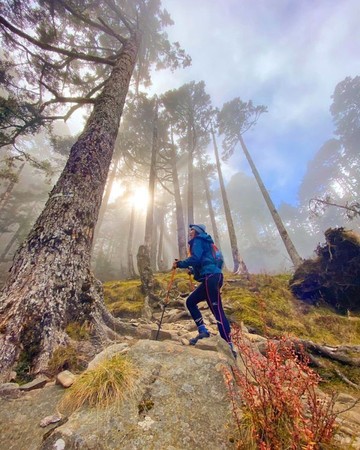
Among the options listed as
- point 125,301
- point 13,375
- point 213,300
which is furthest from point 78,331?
point 125,301

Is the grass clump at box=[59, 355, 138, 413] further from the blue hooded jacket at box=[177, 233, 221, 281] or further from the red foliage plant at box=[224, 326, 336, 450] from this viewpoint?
the blue hooded jacket at box=[177, 233, 221, 281]

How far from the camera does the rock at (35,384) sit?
2.21 metres

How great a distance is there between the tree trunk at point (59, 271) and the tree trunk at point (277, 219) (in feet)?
29.9

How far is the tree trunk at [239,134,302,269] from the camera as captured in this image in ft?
42.0

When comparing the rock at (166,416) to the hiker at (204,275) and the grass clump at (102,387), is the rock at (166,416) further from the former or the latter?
the hiker at (204,275)

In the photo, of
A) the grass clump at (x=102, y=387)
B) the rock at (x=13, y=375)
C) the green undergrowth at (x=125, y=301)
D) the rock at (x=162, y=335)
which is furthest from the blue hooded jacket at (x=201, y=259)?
the green undergrowth at (x=125, y=301)

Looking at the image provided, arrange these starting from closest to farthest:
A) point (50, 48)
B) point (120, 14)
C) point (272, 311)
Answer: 1. point (50, 48)
2. point (272, 311)
3. point (120, 14)

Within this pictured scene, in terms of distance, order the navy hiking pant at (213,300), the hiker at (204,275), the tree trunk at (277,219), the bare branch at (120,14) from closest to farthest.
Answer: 1. the navy hiking pant at (213,300)
2. the hiker at (204,275)
3. the bare branch at (120,14)
4. the tree trunk at (277,219)

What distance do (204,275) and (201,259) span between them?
283 millimetres

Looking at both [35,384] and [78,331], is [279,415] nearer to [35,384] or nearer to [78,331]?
[35,384]

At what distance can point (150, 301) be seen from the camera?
23.4 ft

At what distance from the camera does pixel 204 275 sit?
3.96m

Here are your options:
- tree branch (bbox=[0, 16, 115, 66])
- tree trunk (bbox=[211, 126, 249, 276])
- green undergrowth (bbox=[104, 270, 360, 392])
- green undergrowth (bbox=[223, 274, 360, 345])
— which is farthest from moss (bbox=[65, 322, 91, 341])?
tree trunk (bbox=[211, 126, 249, 276])

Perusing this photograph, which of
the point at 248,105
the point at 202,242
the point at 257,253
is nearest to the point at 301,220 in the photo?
the point at 257,253
